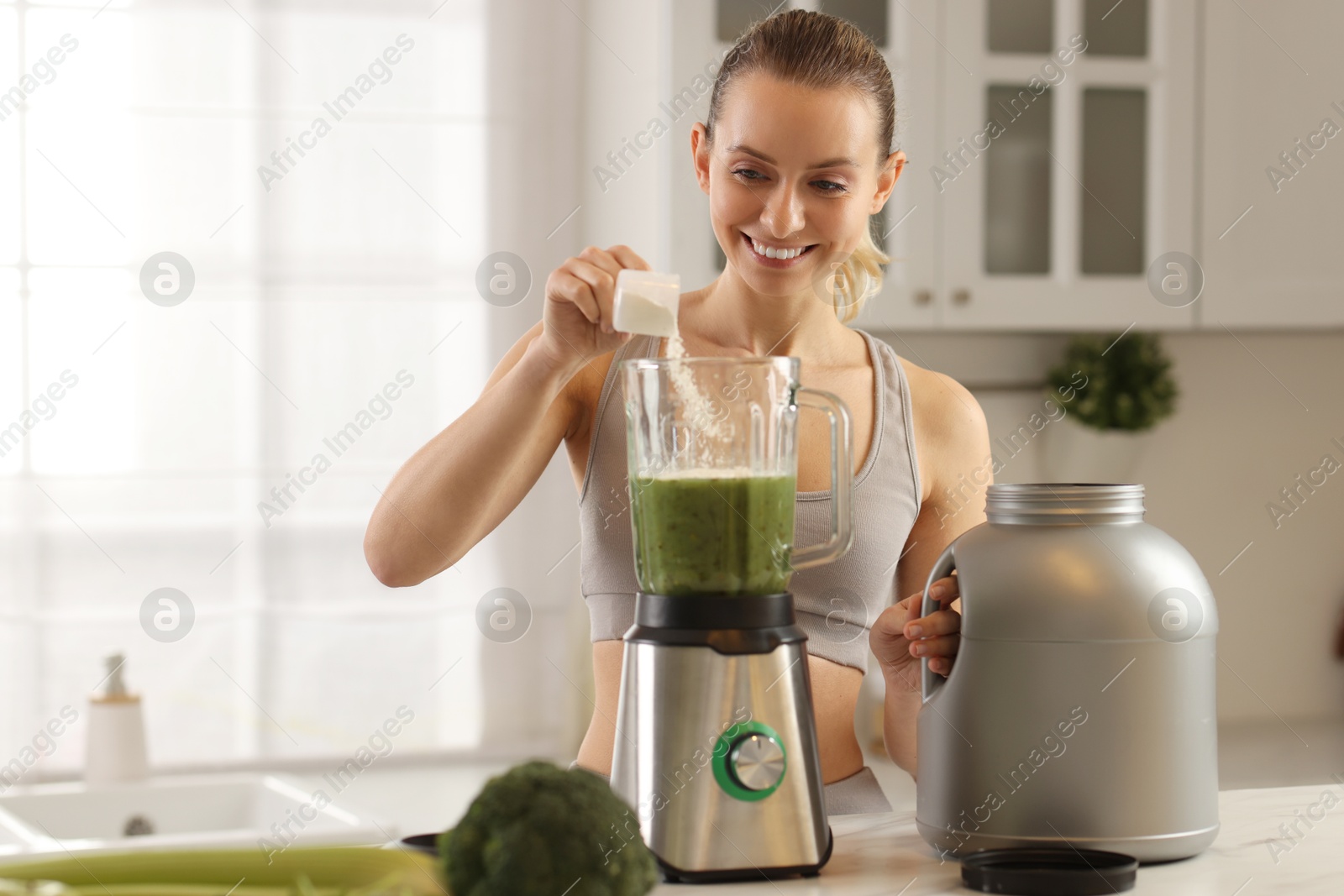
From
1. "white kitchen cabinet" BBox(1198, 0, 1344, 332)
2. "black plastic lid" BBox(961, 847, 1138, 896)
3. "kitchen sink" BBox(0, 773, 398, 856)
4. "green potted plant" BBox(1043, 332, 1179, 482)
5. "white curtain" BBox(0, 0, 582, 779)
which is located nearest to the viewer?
"black plastic lid" BBox(961, 847, 1138, 896)

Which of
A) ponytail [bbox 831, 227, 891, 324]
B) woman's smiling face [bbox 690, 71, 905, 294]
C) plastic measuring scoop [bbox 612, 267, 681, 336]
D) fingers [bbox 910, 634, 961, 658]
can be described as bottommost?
fingers [bbox 910, 634, 961, 658]

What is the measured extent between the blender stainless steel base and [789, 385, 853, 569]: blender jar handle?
51mm

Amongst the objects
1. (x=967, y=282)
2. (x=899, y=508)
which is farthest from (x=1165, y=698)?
(x=967, y=282)

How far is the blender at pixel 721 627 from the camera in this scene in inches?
29.7

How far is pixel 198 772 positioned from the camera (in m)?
2.29

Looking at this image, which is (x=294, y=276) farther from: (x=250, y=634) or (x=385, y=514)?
(x=385, y=514)

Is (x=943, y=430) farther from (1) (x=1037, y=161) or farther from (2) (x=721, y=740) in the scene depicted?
(1) (x=1037, y=161)

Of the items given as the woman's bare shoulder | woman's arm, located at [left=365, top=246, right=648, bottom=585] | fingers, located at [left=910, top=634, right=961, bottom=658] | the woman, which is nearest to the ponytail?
the woman

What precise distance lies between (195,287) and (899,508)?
1501 millimetres

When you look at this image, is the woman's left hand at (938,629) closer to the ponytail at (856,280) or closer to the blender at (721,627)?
the blender at (721,627)

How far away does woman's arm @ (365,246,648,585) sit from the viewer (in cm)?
93

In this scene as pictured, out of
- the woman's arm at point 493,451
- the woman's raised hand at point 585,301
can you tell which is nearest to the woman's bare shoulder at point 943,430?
the woman's arm at point 493,451

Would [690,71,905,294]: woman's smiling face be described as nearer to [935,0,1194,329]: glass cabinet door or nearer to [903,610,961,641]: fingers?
[903,610,961,641]: fingers

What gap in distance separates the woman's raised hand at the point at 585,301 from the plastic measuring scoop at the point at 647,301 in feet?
0.12
